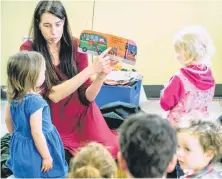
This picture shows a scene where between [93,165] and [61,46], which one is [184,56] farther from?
[93,165]

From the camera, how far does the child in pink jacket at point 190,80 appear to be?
52.4 inches

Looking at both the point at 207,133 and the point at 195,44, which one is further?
the point at 195,44

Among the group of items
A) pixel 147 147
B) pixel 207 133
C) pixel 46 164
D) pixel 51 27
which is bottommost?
pixel 46 164

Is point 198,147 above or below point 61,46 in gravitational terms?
below

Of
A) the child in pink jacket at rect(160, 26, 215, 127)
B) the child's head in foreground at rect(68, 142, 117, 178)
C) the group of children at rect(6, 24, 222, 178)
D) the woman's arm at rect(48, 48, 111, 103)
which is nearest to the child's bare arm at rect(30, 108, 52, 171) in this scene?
the group of children at rect(6, 24, 222, 178)

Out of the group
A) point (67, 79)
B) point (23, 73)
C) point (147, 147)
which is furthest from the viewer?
point (67, 79)

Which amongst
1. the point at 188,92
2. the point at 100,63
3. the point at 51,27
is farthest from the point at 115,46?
the point at 188,92

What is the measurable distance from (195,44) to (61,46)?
1.35 ft

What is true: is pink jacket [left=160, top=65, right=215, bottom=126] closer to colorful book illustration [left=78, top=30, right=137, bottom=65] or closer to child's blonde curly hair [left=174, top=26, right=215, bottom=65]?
child's blonde curly hair [left=174, top=26, right=215, bottom=65]

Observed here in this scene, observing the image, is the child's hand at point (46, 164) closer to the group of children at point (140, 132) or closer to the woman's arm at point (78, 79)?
the group of children at point (140, 132)

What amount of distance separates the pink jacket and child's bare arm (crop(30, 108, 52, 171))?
0.42m

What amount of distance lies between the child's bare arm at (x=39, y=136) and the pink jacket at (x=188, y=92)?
42 cm

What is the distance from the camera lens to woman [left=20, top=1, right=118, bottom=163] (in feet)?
4.04

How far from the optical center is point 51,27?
1.24m
